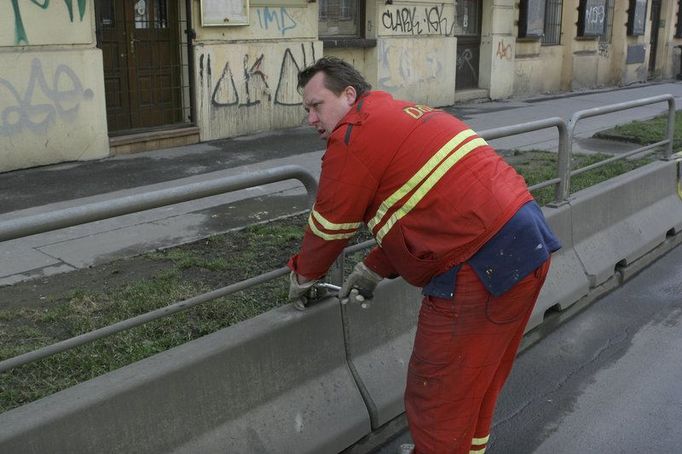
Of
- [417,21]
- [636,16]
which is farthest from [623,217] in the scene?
[636,16]

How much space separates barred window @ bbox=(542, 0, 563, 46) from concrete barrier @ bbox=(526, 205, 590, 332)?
45.8 feet

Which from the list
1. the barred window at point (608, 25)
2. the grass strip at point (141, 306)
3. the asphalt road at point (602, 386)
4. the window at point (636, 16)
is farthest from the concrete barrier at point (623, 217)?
the window at point (636, 16)

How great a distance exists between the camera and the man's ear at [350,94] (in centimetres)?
292

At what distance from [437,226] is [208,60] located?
852 cm

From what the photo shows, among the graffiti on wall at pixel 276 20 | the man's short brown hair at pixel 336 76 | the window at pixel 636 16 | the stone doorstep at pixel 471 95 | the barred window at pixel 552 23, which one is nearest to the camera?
the man's short brown hair at pixel 336 76

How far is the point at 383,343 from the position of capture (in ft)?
13.8

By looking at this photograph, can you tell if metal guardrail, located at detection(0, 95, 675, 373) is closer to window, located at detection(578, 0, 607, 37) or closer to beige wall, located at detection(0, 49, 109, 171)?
beige wall, located at detection(0, 49, 109, 171)

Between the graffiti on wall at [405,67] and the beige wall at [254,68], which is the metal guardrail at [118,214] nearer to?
the beige wall at [254,68]

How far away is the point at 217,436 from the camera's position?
10.7ft

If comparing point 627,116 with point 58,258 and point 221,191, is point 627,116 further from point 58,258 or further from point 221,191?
point 221,191

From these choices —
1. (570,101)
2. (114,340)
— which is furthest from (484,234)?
(570,101)

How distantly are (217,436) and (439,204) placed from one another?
136cm

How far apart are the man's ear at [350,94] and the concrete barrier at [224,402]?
114 centimetres

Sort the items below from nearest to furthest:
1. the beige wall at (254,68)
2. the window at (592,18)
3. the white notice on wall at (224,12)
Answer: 1. the white notice on wall at (224,12)
2. the beige wall at (254,68)
3. the window at (592,18)
